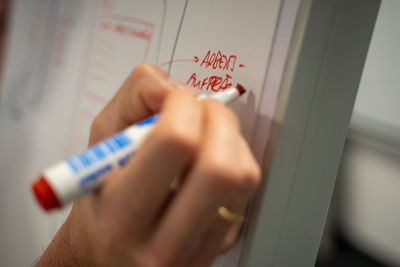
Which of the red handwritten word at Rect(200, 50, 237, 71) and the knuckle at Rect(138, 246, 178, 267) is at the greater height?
the red handwritten word at Rect(200, 50, 237, 71)

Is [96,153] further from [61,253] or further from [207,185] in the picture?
[61,253]

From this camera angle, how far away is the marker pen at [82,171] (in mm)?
179

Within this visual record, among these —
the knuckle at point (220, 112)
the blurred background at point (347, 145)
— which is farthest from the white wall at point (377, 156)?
the knuckle at point (220, 112)

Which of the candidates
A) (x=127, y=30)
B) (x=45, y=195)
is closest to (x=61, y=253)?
(x=45, y=195)

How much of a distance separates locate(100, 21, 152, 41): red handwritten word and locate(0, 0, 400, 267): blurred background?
81 mm

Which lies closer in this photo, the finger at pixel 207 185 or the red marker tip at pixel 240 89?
the finger at pixel 207 185

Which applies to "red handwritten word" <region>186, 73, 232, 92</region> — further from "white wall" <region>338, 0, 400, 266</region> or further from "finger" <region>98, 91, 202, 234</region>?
"white wall" <region>338, 0, 400, 266</region>

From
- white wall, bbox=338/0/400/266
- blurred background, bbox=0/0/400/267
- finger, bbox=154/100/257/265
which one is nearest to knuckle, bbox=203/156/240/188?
finger, bbox=154/100/257/265

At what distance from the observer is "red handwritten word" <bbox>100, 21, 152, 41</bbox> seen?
0.44m

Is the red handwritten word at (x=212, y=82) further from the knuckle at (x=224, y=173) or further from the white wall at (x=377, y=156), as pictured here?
the white wall at (x=377, y=156)

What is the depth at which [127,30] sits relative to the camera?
49 centimetres

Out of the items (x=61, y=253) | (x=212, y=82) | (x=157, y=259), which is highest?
(x=212, y=82)

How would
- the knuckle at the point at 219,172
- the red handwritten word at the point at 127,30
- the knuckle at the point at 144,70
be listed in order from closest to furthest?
the knuckle at the point at 219,172
the knuckle at the point at 144,70
the red handwritten word at the point at 127,30

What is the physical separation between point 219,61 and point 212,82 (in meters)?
0.02
